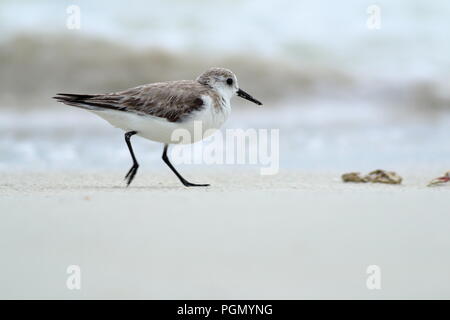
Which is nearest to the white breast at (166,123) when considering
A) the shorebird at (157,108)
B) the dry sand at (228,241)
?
the shorebird at (157,108)

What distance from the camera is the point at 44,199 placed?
4.54 metres

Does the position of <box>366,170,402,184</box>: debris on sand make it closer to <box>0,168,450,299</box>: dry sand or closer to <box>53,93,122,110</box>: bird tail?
<box>0,168,450,299</box>: dry sand

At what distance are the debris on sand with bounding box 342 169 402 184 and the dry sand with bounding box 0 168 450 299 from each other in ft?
0.94

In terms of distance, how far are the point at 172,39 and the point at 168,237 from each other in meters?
9.14

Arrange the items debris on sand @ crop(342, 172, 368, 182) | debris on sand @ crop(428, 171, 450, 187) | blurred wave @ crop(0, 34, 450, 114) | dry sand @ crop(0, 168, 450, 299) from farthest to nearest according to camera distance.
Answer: blurred wave @ crop(0, 34, 450, 114)
debris on sand @ crop(342, 172, 368, 182)
debris on sand @ crop(428, 171, 450, 187)
dry sand @ crop(0, 168, 450, 299)

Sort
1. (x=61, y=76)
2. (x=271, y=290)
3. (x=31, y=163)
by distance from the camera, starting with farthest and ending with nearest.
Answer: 1. (x=61, y=76)
2. (x=31, y=163)
3. (x=271, y=290)

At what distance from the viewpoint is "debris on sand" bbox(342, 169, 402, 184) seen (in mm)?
5645

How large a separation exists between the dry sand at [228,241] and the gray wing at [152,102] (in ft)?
2.01

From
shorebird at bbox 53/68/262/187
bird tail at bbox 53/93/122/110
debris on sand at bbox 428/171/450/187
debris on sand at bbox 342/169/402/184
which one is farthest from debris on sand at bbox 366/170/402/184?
bird tail at bbox 53/93/122/110

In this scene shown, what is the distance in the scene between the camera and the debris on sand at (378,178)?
5645 millimetres

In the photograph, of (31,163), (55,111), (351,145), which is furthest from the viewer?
(55,111)

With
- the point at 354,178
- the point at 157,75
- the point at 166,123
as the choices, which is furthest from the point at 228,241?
the point at 157,75

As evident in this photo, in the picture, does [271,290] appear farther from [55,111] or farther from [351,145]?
[55,111]

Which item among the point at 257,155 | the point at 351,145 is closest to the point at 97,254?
the point at 257,155
